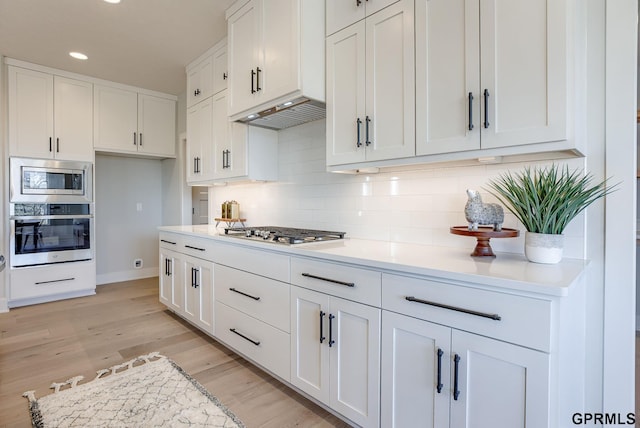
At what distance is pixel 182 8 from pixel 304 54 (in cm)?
134

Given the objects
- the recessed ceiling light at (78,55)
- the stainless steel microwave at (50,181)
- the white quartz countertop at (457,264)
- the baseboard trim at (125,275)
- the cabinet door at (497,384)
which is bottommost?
the baseboard trim at (125,275)

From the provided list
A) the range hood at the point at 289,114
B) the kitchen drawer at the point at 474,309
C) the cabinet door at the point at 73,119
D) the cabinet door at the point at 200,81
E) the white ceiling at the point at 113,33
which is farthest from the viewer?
the cabinet door at the point at 73,119

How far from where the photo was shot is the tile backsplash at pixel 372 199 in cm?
175

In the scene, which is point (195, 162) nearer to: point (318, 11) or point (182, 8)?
point (182, 8)

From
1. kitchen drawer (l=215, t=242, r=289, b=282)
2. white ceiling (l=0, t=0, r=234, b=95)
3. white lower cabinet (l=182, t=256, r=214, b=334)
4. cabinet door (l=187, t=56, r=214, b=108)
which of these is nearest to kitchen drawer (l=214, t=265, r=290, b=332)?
kitchen drawer (l=215, t=242, r=289, b=282)

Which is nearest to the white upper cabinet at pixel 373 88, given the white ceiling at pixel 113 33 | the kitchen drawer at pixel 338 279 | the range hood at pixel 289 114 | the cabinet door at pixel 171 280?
the range hood at pixel 289 114

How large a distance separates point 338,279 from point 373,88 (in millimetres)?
1059

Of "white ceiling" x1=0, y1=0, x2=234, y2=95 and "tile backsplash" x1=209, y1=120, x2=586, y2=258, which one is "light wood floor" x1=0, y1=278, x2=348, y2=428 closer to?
"tile backsplash" x1=209, y1=120, x2=586, y2=258

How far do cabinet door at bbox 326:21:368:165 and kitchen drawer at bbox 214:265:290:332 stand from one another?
2.86 ft

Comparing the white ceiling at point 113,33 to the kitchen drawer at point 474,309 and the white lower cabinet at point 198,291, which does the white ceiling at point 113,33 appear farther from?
the kitchen drawer at point 474,309

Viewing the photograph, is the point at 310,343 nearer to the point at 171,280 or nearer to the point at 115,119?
→ the point at 171,280

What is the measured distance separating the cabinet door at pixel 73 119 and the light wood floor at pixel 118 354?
1.81 metres

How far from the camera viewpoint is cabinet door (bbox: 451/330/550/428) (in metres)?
1.05

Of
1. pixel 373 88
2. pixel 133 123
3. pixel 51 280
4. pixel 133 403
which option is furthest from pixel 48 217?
pixel 373 88
